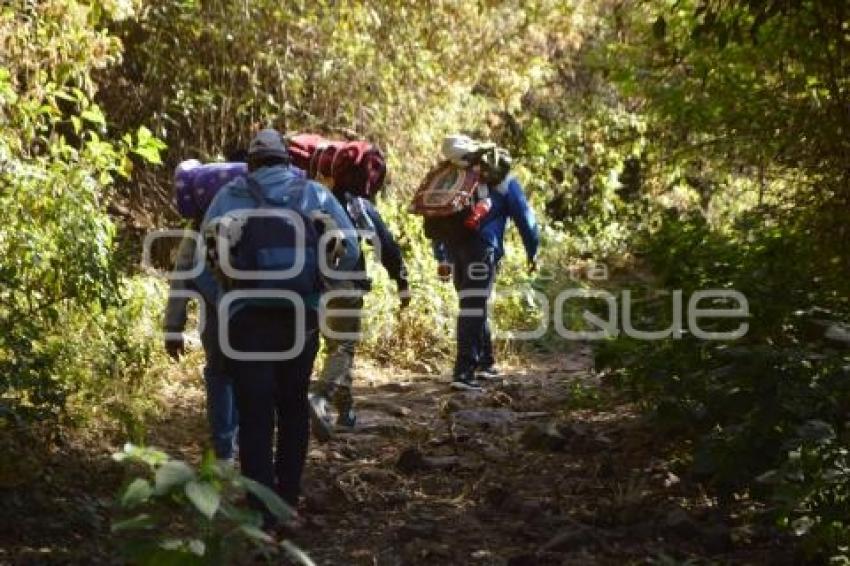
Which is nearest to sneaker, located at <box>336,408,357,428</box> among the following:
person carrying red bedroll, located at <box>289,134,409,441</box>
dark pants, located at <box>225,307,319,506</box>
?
person carrying red bedroll, located at <box>289,134,409,441</box>

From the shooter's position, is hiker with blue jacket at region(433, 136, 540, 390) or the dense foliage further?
hiker with blue jacket at region(433, 136, 540, 390)

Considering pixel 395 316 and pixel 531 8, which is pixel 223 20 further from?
pixel 531 8

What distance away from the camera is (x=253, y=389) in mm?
5230

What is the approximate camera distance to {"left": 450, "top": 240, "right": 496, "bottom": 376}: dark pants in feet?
30.0

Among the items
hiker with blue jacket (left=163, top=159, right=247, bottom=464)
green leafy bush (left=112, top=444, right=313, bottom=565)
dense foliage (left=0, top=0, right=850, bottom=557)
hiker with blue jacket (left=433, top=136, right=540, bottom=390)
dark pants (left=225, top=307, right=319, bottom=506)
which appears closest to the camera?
green leafy bush (left=112, top=444, right=313, bottom=565)

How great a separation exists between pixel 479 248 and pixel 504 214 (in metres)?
0.36

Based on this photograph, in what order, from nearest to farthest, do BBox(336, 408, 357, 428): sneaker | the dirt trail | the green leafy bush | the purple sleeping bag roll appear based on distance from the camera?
the green leafy bush
the dirt trail
the purple sleeping bag roll
BBox(336, 408, 357, 428): sneaker

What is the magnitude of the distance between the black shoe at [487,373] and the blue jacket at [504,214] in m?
1.09

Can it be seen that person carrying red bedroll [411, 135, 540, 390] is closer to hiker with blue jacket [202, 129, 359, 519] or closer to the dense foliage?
the dense foliage

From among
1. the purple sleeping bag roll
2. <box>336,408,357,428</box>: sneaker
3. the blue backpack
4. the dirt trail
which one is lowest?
the dirt trail

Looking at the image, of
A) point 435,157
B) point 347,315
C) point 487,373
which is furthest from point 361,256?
point 435,157

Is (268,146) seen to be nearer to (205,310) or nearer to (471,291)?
(205,310)

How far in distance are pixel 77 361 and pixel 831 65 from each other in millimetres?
4349

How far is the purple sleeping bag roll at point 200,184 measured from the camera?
6.33 meters
